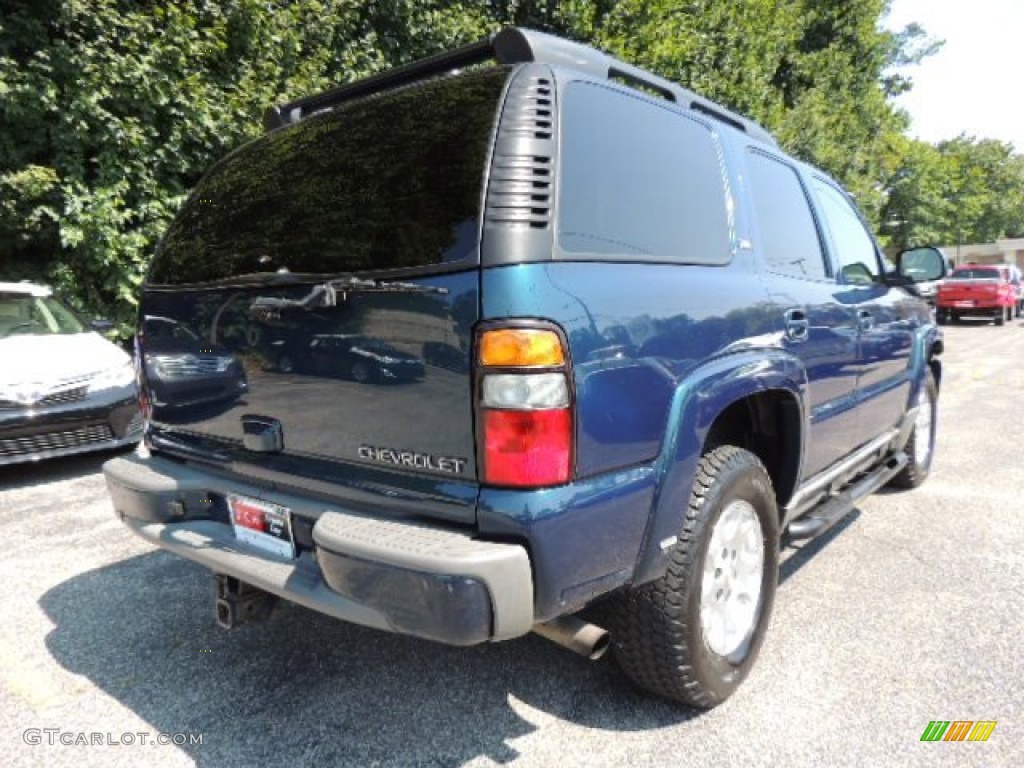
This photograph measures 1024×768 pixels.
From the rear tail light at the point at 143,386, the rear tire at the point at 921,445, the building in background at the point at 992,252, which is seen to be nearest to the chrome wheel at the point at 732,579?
the rear tail light at the point at 143,386

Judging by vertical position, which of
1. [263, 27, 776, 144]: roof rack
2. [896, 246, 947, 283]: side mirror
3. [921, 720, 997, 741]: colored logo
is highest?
[263, 27, 776, 144]: roof rack

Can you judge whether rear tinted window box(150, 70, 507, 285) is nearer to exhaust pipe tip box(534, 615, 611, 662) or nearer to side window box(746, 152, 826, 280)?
exhaust pipe tip box(534, 615, 611, 662)

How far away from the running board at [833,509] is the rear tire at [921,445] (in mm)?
677

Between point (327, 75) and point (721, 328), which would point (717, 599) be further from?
point (327, 75)

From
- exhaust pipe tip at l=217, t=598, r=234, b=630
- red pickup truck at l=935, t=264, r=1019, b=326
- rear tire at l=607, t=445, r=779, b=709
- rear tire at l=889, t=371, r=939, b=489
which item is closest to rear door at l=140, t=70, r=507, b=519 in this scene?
exhaust pipe tip at l=217, t=598, r=234, b=630

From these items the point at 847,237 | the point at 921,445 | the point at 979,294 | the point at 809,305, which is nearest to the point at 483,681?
the point at 809,305

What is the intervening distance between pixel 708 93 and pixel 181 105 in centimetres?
804

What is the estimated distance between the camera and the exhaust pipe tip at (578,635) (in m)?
1.92

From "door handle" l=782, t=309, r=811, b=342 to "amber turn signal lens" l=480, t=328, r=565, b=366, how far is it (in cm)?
130

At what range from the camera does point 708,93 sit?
11.2m

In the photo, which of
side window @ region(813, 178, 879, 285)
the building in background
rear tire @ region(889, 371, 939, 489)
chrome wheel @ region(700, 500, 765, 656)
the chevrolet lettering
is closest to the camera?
the chevrolet lettering

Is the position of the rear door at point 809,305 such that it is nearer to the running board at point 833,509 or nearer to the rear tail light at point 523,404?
the running board at point 833,509

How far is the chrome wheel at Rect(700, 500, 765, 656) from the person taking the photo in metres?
2.24

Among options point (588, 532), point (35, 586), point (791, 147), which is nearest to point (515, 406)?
point (588, 532)
